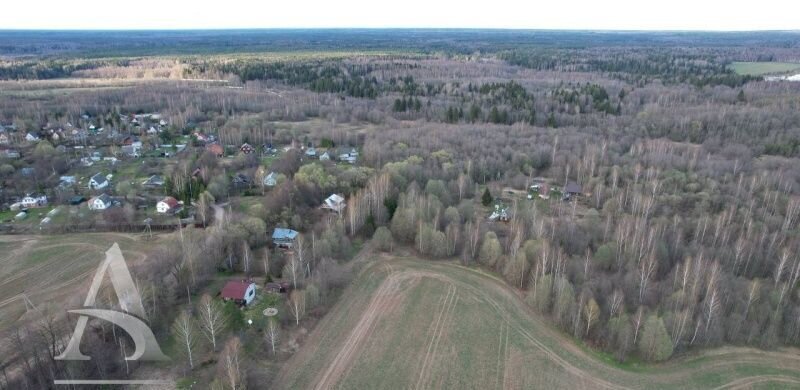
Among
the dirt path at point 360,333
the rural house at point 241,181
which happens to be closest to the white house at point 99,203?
the rural house at point 241,181

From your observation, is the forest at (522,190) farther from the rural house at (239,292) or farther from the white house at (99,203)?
the white house at (99,203)

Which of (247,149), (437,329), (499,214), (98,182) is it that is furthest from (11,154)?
(437,329)

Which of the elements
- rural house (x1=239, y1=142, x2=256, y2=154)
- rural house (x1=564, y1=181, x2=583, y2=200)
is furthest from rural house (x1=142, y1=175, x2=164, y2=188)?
rural house (x1=564, y1=181, x2=583, y2=200)

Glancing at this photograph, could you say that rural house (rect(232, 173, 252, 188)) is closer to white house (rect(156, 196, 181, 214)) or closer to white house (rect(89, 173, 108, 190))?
white house (rect(156, 196, 181, 214))

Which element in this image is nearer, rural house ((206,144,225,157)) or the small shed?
the small shed

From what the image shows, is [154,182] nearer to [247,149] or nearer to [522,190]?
[247,149]

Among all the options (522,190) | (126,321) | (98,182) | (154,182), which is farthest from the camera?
(522,190)
